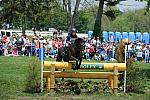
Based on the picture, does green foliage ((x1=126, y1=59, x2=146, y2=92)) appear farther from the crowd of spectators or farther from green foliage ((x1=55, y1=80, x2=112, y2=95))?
the crowd of spectators

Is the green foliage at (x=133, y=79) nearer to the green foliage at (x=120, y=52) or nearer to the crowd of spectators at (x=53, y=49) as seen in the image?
the green foliage at (x=120, y=52)

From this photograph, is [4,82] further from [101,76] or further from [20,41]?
[20,41]

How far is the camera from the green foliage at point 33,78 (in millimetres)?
14430

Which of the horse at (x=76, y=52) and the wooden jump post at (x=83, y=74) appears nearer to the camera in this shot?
the horse at (x=76, y=52)

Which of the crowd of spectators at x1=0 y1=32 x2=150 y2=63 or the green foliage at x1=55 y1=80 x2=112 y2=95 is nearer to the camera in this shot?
the green foliage at x1=55 y1=80 x2=112 y2=95

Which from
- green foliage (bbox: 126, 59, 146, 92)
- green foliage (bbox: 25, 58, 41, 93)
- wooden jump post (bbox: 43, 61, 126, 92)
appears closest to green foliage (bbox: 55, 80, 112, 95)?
wooden jump post (bbox: 43, 61, 126, 92)

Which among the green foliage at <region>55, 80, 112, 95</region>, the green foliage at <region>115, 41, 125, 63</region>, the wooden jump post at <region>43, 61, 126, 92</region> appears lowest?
the green foliage at <region>55, 80, 112, 95</region>

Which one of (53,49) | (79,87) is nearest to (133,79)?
(79,87)

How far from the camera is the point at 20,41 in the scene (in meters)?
35.2

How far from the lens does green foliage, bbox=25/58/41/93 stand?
47.3 ft

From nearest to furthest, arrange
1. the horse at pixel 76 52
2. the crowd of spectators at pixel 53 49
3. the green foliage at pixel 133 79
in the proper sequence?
1. the horse at pixel 76 52
2. the green foliage at pixel 133 79
3. the crowd of spectators at pixel 53 49

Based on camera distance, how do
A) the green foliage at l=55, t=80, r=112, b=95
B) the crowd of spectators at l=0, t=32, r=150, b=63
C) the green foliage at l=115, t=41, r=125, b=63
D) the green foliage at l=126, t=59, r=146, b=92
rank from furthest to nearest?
1. the crowd of spectators at l=0, t=32, r=150, b=63
2. the green foliage at l=115, t=41, r=125, b=63
3. the green foliage at l=126, t=59, r=146, b=92
4. the green foliage at l=55, t=80, r=112, b=95

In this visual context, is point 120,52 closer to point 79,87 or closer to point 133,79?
point 133,79

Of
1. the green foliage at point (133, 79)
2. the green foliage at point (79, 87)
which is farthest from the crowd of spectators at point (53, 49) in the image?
the green foliage at point (79, 87)
